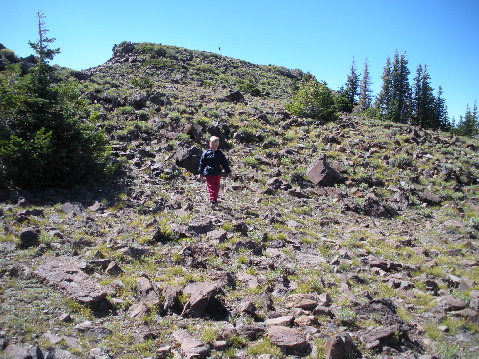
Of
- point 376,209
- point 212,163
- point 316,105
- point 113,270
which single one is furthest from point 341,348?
point 316,105

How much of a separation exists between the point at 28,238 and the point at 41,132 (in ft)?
11.2

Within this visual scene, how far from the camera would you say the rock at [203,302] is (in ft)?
15.3

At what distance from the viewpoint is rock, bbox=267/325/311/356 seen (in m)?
4.10

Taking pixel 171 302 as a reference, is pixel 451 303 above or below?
above

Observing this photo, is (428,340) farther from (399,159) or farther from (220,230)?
(399,159)

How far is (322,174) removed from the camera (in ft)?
39.1

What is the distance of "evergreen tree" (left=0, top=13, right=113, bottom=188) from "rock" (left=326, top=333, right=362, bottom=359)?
26.4 ft

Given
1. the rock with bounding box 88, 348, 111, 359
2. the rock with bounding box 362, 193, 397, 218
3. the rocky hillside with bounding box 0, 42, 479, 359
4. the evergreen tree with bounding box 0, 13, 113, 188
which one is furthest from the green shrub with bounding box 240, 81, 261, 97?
the rock with bounding box 88, 348, 111, 359

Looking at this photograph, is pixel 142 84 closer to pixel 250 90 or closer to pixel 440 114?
pixel 250 90

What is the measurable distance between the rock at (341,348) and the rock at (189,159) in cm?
821

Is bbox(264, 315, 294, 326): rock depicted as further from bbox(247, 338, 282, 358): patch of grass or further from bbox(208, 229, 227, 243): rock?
bbox(208, 229, 227, 243): rock

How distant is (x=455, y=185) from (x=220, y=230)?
1096 cm

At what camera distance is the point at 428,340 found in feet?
14.7

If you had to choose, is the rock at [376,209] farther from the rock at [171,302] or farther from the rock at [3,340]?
the rock at [3,340]
